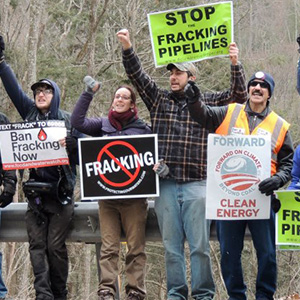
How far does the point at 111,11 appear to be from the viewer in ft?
91.9

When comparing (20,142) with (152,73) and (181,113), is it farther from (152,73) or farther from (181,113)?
(152,73)

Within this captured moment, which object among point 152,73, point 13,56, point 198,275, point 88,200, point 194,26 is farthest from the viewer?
point 152,73

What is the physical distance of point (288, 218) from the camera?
302 inches

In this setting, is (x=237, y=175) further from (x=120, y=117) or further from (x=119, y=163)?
(x=120, y=117)

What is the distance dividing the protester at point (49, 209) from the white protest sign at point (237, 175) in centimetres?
145

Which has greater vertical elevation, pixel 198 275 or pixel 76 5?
pixel 76 5

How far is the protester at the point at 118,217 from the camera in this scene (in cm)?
784

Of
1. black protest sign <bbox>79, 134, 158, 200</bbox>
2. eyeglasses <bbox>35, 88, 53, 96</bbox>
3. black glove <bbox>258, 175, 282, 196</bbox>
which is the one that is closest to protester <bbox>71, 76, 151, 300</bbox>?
black protest sign <bbox>79, 134, 158, 200</bbox>

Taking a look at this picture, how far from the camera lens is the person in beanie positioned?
25.1 feet

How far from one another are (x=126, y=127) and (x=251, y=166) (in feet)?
4.39

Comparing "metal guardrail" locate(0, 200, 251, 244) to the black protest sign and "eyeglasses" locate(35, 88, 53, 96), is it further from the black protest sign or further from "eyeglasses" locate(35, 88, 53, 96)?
"eyeglasses" locate(35, 88, 53, 96)

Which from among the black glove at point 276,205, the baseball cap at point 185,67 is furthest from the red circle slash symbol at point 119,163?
the black glove at point 276,205

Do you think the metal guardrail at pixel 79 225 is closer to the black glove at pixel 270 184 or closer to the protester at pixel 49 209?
the protester at pixel 49 209

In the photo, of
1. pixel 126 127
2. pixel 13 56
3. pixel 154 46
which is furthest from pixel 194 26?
pixel 13 56
